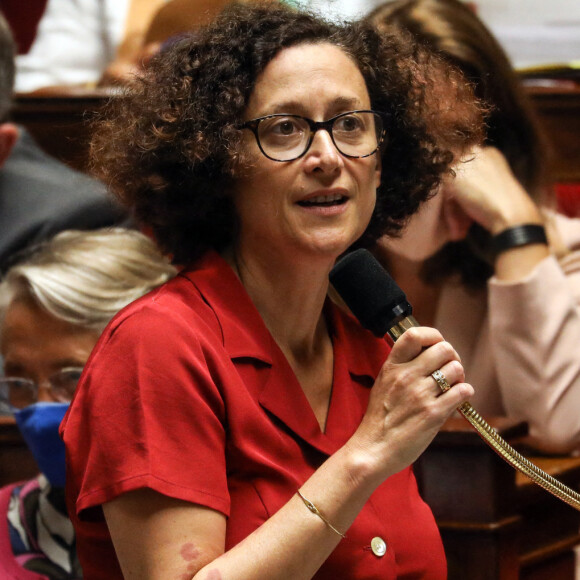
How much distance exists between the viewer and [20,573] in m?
1.40

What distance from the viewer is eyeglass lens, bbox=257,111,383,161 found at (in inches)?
41.7

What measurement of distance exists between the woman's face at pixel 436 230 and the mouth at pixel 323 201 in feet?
1.85

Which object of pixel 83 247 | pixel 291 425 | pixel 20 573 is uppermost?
pixel 291 425

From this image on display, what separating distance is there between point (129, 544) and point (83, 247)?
0.74 meters

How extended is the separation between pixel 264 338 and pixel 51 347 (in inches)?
21.5

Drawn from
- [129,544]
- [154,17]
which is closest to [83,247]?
[129,544]

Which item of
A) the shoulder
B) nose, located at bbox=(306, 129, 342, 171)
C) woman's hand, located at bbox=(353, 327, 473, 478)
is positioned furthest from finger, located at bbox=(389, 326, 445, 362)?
the shoulder

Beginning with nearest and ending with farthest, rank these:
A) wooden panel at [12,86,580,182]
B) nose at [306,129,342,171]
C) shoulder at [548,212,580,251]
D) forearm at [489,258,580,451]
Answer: nose at [306,129,342,171] → forearm at [489,258,580,451] → shoulder at [548,212,580,251] → wooden panel at [12,86,580,182]

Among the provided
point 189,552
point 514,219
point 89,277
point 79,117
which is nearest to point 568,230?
point 514,219

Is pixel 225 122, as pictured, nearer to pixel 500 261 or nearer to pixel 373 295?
pixel 373 295

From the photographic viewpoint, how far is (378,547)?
1066mm

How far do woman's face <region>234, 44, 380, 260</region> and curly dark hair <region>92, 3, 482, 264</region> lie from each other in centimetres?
2

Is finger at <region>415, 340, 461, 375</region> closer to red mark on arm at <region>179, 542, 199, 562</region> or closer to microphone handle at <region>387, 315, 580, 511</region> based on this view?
microphone handle at <region>387, 315, 580, 511</region>

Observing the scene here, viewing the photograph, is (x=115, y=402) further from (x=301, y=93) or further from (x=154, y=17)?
(x=154, y=17)
